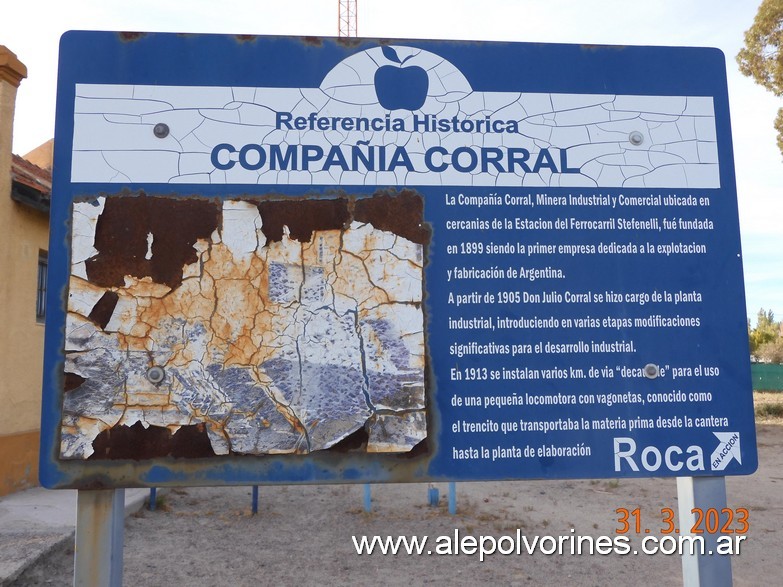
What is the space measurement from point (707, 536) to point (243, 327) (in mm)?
1867

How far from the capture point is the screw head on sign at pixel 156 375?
2.20m

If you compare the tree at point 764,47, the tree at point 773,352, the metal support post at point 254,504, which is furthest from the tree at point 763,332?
the metal support post at point 254,504

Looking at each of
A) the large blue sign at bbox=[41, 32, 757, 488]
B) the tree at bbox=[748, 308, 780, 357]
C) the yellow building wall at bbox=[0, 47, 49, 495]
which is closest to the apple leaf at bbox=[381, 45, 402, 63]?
the large blue sign at bbox=[41, 32, 757, 488]

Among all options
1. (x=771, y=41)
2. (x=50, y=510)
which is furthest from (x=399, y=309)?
(x=771, y=41)

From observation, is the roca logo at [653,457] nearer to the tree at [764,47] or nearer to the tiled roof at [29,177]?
the tiled roof at [29,177]

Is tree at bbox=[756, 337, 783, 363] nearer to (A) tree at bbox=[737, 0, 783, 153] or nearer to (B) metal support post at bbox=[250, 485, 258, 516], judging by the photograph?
(A) tree at bbox=[737, 0, 783, 153]

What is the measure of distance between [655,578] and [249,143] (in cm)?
492

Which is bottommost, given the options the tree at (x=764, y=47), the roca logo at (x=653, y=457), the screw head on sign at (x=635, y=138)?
the roca logo at (x=653, y=457)

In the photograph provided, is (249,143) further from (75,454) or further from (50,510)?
(50,510)

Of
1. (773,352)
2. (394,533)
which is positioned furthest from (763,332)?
(394,533)

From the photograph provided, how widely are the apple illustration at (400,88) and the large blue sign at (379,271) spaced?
0.01 meters

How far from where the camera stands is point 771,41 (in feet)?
50.6

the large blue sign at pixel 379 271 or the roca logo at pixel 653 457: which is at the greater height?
the large blue sign at pixel 379 271

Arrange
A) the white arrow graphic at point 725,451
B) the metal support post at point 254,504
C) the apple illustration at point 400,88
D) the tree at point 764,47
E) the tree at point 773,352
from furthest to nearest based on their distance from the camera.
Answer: the tree at point 773,352 < the tree at point 764,47 < the metal support post at point 254,504 < the apple illustration at point 400,88 < the white arrow graphic at point 725,451
